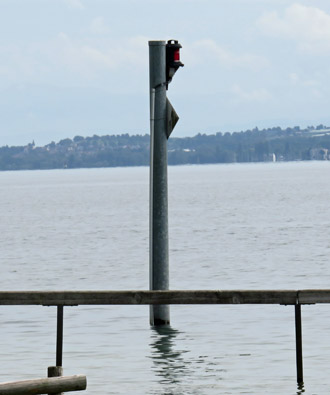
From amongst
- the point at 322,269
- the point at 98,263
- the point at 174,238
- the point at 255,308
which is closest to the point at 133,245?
the point at 174,238

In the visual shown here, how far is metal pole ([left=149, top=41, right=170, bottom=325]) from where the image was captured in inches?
604

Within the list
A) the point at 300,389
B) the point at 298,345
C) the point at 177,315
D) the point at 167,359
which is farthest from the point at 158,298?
the point at 177,315

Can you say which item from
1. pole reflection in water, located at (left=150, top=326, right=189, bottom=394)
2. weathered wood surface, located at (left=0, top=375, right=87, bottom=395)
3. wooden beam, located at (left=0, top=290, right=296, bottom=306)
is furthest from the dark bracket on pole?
weathered wood surface, located at (left=0, top=375, right=87, bottom=395)

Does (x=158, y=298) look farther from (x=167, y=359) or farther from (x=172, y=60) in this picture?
(x=172, y=60)

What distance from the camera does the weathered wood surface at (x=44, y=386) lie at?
24.0ft

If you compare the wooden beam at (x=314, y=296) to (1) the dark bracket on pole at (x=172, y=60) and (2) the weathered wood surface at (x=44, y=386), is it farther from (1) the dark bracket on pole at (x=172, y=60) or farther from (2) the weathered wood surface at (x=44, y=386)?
(1) the dark bracket on pole at (x=172, y=60)

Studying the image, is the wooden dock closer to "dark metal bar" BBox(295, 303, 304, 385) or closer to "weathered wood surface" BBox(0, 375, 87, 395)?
"dark metal bar" BBox(295, 303, 304, 385)

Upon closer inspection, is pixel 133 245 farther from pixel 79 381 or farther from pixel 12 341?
pixel 79 381

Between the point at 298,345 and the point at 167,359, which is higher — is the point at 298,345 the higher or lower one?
the higher one

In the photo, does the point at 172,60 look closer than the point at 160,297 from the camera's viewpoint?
No

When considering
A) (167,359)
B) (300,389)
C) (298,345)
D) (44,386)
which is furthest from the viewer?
(167,359)

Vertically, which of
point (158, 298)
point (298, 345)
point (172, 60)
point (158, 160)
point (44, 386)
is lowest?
point (298, 345)

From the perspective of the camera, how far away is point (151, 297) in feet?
37.2

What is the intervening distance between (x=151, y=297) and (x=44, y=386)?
3.97m
